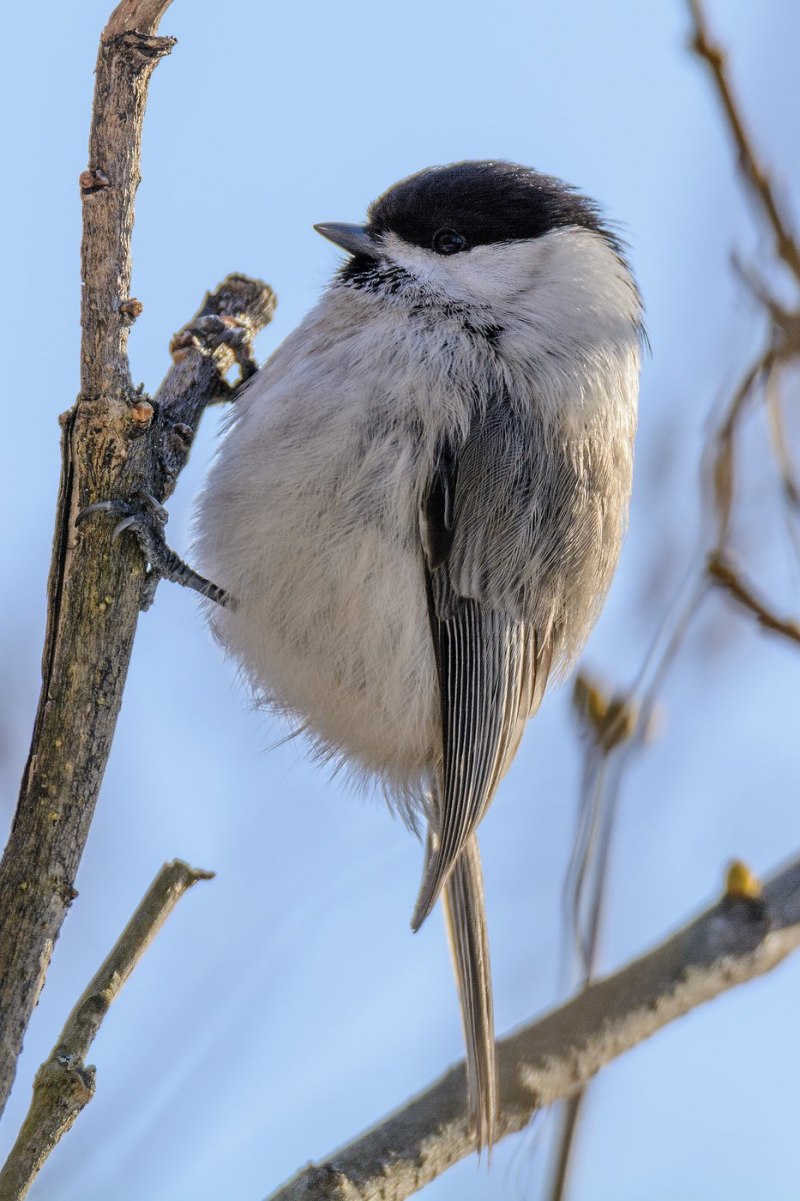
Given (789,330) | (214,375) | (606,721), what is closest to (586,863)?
(606,721)

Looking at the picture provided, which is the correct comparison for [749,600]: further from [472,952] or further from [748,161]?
[472,952]

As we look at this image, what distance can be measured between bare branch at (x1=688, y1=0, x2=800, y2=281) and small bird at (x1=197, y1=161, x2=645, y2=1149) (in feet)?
2.15

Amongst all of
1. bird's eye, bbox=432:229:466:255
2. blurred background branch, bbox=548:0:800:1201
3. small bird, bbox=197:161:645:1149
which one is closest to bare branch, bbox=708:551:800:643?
blurred background branch, bbox=548:0:800:1201

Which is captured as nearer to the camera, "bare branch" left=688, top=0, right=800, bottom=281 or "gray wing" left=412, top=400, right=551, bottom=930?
"bare branch" left=688, top=0, right=800, bottom=281

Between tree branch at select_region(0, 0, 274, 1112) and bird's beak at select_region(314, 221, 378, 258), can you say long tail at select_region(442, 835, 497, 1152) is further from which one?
bird's beak at select_region(314, 221, 378, 258)

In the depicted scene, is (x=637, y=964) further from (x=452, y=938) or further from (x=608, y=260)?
(x=608, y=260)

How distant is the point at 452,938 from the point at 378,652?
0.55 metres

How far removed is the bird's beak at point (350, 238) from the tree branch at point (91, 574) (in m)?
0.75

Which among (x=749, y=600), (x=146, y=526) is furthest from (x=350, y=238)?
(x=749, y=600)

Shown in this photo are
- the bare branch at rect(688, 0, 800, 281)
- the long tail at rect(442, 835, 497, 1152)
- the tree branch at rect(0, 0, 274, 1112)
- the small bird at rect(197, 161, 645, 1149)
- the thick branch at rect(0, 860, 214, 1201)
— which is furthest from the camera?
the small bird at rect(197, 161, 645, 1149)

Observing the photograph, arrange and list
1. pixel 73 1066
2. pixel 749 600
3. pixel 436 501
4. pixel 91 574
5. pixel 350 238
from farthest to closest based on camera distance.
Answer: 1. pixel 350 238
2. pixel 436 501
3. pixel 91 574
4. pixel 749 600
5. pixel 73 1066

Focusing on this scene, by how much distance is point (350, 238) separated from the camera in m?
2.26

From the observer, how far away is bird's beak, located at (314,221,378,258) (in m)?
2.26

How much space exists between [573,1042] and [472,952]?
32.3 inches
